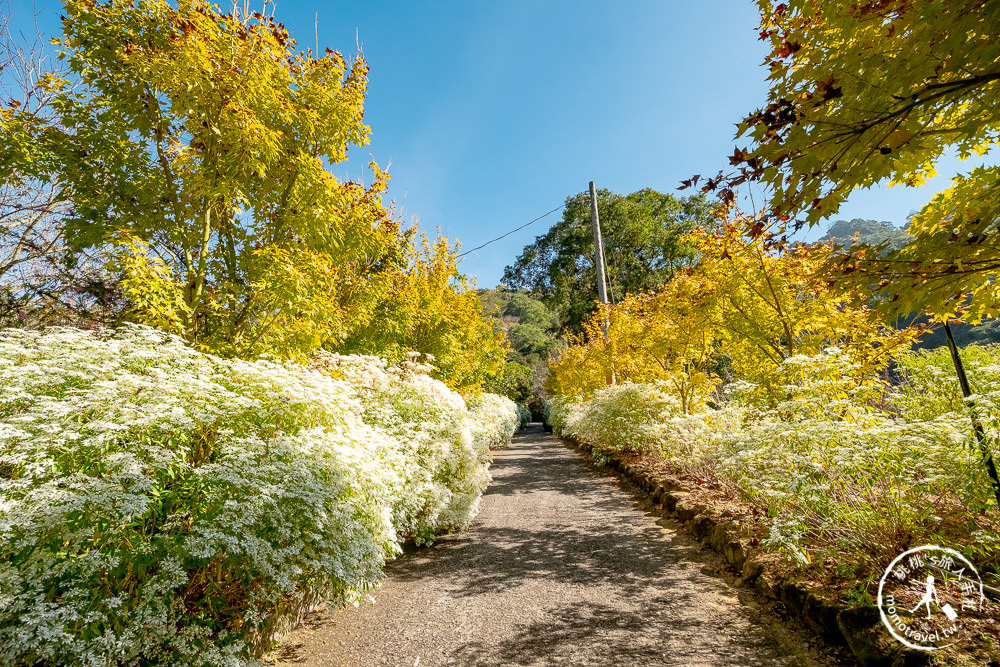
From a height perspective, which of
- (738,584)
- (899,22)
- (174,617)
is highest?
(899,22)

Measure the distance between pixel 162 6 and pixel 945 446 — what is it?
24.9ft

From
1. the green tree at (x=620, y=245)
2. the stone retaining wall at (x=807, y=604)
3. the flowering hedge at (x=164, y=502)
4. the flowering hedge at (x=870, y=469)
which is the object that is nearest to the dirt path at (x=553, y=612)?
the stone retaining wall at (x=807, y=604)

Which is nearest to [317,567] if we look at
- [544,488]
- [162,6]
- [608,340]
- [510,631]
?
[510,631]

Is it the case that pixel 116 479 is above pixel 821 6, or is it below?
below

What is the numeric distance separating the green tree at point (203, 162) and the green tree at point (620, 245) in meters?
16.1

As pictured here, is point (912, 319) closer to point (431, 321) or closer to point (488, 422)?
point (431, 321)

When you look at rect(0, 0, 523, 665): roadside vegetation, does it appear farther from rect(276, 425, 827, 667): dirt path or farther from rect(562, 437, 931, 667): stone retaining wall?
rect(562, 437, 931, 667): stone retaining wall

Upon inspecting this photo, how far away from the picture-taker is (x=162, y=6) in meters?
4.20

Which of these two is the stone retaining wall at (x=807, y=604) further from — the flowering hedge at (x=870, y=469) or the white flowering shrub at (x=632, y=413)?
the white flowering shrub at (x=632, y=413)

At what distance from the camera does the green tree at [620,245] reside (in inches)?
822

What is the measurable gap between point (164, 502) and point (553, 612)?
9.29 feet

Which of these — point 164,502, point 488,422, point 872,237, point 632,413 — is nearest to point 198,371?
point 164,502

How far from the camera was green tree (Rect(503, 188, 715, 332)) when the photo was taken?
20891 millimetres

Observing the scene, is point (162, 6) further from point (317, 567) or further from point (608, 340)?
point (608, 340)
